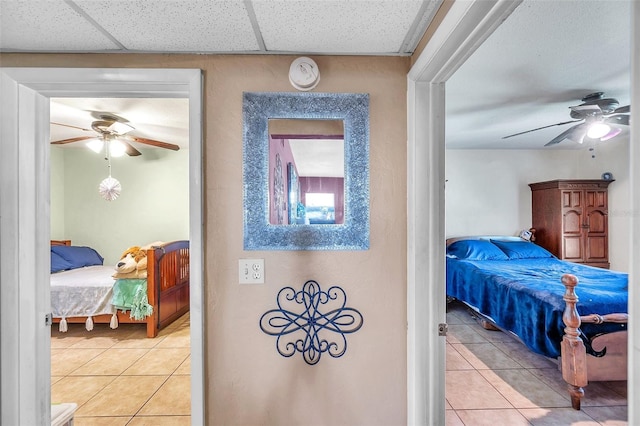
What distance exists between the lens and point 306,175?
4.59 feet

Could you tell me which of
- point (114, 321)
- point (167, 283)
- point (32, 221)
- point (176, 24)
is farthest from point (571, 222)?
point (114, 321)

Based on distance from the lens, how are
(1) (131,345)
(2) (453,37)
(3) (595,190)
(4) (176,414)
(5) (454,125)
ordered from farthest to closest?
(3) (595,190) → (5) (454,125) → (1) (131,345) → (4) (176,414) → (2) (453,37)

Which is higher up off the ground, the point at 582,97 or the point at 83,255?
the point at 582,97

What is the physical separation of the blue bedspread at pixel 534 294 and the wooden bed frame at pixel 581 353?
0.07 metres

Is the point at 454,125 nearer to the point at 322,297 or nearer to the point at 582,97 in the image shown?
the point at 582,97

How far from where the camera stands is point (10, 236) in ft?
4.24

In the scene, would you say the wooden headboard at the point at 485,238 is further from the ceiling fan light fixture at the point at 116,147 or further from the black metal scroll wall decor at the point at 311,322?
the ceiling fan light fixture at the point at 116,147

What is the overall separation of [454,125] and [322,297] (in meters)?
2.88

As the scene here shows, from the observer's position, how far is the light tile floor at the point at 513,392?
6.49ft

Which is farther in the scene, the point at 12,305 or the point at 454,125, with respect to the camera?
the point at 454,125

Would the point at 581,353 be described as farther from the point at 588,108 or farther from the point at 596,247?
the point at 596,247

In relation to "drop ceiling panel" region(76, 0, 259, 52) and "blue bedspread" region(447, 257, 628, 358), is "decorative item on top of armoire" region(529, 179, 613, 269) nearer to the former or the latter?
"blue bedspread" region(447, 257, 628, 358)

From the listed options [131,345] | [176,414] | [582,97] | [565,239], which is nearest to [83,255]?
[131,345]

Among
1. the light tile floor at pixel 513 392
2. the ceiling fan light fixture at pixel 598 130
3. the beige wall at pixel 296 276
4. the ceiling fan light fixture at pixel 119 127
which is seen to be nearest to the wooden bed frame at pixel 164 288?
the ceiling fan light fixture at pixel 119 127
